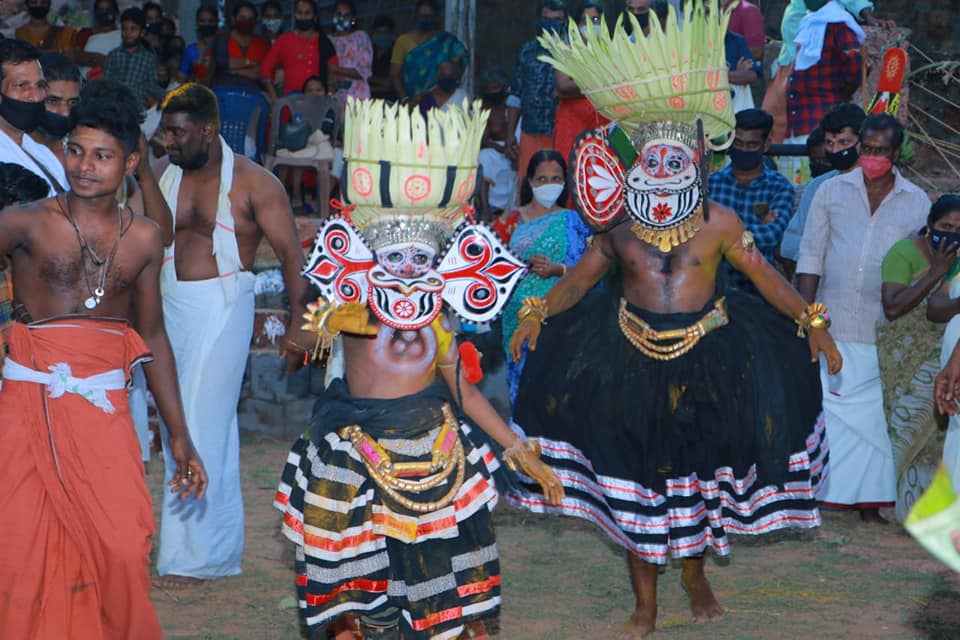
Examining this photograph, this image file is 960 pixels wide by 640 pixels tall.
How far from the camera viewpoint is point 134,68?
41.4 feet

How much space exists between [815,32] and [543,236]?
3.28 meters

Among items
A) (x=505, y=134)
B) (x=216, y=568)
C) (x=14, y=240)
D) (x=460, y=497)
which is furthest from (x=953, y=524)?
(x=505, y=134)

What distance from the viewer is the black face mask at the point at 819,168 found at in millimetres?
9230

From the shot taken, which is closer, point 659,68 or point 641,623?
point 659,68

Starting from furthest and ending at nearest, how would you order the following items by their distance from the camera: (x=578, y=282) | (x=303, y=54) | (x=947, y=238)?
(x=303, y=54) → (x=947, y=238) → (x=578, y=282)

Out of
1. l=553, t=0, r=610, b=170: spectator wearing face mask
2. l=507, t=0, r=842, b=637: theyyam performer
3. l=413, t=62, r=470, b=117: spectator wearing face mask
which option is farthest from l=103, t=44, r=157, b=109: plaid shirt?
l=507, t=0, r=842, b=637: theyyam performer

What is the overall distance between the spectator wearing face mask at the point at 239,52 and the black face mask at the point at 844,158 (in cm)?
597

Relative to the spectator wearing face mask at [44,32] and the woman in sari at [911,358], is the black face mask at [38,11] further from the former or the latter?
the woman in sari at [911,358]

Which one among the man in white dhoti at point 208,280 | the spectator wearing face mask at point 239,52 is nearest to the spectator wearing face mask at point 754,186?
the man in white dhoti at point 208,280

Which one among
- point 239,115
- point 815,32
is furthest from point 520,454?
point 239,115

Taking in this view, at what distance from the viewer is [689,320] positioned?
20.9 feet

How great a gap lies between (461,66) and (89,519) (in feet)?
26.6

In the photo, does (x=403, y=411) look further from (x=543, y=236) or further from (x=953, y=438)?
(x=543, y=236)

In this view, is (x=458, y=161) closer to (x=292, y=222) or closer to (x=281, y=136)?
(x=292, y=222)
